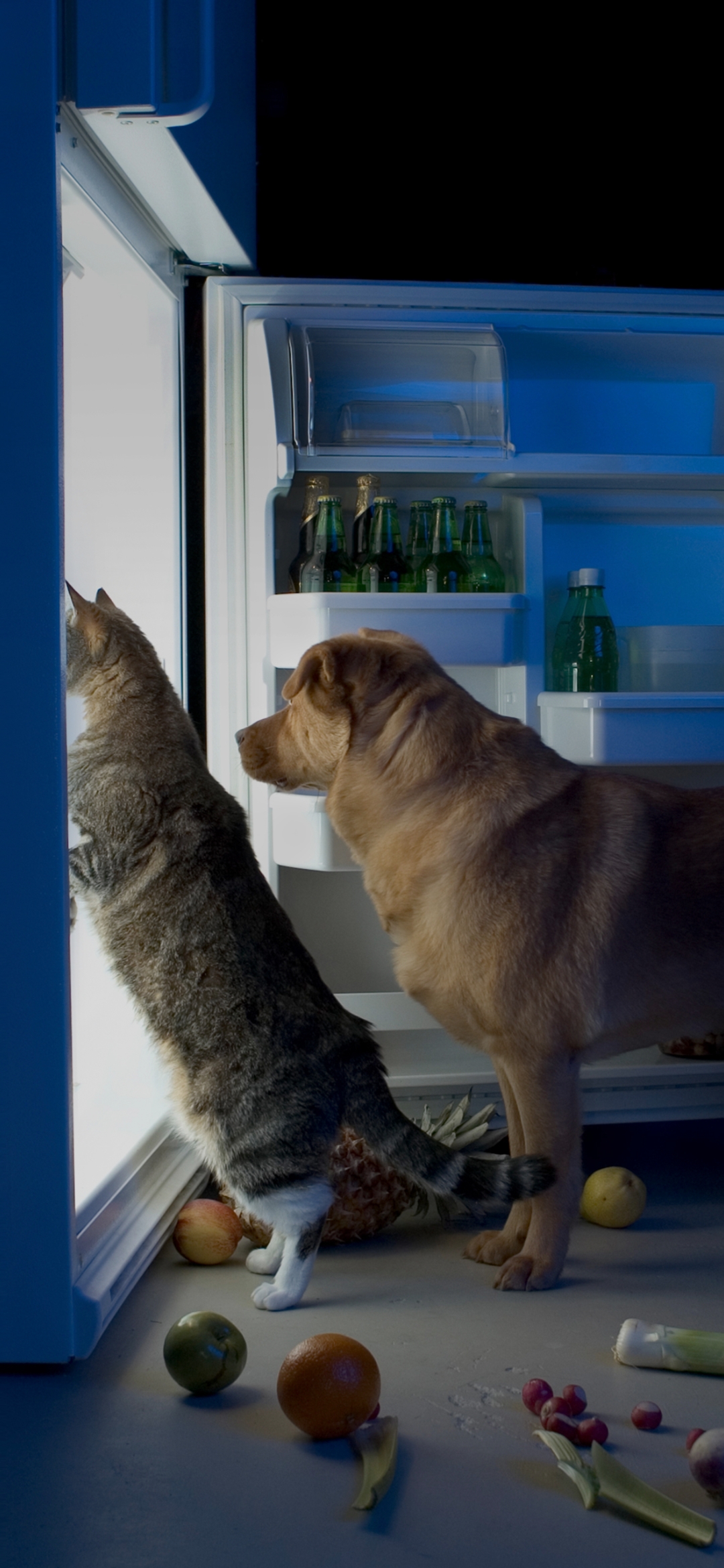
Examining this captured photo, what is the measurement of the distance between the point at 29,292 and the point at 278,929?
1.09m

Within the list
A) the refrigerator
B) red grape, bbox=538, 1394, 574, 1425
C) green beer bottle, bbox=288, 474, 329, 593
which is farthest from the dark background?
red grape, bbox=538, 1394, 574, 1425

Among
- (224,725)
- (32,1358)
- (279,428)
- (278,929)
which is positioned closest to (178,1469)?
(32,1358)

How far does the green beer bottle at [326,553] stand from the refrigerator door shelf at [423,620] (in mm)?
132

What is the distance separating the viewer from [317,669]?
2.19 m

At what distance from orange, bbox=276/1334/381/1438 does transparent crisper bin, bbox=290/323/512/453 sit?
5.78ft

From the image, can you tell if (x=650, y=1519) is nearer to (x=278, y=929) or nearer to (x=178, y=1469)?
(x=178, y=1469)

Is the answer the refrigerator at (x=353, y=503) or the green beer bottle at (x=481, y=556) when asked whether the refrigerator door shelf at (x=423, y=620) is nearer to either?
the refrigerator at (x=353, y=503)

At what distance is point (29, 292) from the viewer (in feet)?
5.72

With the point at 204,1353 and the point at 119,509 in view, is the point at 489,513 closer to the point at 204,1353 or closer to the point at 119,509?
the point at 119,509

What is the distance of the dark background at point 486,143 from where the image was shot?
304 cm

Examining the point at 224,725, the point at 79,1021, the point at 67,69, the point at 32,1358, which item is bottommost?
the point at 32,1358

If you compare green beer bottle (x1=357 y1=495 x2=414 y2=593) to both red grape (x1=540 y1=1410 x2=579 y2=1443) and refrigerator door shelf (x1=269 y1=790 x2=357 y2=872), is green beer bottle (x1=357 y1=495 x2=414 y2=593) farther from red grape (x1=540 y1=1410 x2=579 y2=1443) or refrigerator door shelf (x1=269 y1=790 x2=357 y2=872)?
red grape (x1=540 y1=1410 x2=579 y2=1443)

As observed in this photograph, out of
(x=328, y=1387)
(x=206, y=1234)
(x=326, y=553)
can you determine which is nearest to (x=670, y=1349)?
(x=328, y=1387)

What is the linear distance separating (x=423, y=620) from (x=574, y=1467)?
60.6 inches
